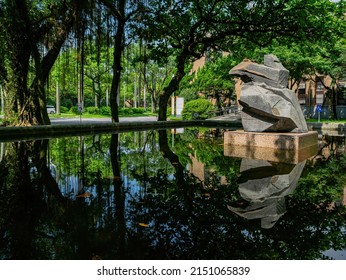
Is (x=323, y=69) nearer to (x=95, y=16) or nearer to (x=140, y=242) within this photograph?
(x=95, y=16)

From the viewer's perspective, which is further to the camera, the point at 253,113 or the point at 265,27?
the point at 265,27

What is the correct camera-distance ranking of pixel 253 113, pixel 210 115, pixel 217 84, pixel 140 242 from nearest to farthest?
pixel 140 242 → pixel 253 113 → pixel 210 115 → pixel 217 84

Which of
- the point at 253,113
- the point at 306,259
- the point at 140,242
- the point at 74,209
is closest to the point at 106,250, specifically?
the point at 140,242

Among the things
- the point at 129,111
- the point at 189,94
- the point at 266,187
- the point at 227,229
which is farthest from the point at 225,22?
the point at 129,111

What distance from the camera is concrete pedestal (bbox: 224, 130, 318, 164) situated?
861cm

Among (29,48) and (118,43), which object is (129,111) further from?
(118,43)

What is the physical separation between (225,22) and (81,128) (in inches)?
328

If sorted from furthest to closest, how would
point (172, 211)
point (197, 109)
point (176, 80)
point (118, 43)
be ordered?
1. point (197, 109)
2. point (176, 80)
3. point (118, 43)
4. point (172, 211)

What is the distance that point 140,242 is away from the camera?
3127mm

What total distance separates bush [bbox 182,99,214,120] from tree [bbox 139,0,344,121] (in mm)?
11576

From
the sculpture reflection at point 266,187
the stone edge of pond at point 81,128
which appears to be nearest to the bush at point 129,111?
the stone edge of pond at point 81,128

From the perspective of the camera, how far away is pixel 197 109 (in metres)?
30.5

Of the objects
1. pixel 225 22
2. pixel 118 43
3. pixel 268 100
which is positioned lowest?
pixel 268 100

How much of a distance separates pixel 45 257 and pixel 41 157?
593 cm
